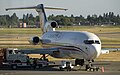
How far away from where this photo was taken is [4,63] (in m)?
44.1

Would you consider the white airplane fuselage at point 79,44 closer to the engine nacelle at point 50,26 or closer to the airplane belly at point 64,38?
the airplane belly at point 64,38

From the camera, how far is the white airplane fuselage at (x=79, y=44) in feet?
137

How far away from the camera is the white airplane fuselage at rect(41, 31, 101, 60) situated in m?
41.8

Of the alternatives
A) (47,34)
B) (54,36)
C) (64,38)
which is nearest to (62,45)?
(64,38)

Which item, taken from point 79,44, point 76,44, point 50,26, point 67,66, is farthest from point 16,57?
point 50,26

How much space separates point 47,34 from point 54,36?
3350 millimetres

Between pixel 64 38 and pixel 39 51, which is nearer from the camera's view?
pixel 39 51

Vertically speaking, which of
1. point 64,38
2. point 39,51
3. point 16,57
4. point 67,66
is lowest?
point 67,66

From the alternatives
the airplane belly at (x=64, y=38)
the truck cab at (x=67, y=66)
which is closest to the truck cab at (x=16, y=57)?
the truck cab at (x=67, y=66)

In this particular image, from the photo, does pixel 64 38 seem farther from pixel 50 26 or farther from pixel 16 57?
pixel 50 26

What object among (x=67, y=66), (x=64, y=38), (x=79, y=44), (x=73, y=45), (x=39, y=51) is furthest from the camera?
(x=64, y=38)

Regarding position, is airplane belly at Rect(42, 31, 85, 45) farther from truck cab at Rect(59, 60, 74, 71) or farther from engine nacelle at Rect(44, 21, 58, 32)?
engine nacelle at Rect(44, 21, 58, 32)

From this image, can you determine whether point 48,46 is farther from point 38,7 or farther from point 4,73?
point 4,73

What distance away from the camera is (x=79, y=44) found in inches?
1699
